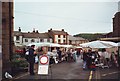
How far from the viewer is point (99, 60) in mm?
21453

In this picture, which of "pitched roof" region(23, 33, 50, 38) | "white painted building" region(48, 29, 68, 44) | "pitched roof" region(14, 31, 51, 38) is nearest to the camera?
"pitched roof" region(14, 31, 51, 38)

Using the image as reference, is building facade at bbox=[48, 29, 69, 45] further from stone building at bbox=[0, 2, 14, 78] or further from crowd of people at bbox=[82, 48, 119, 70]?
stone building at bbox=[0, 2, 14, 78]

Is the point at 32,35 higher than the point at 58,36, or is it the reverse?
the point at 32,35

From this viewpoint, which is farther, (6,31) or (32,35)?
(32,35)

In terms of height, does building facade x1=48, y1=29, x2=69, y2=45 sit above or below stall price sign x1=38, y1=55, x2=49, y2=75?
above

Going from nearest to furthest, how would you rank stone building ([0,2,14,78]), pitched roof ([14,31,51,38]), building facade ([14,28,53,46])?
stone building ([0,2,14,78]), building facade ([14,28,53,46]), pitched roof ([14,31,51,38])

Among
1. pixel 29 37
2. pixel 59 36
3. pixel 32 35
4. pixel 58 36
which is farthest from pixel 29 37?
pixel 59 36

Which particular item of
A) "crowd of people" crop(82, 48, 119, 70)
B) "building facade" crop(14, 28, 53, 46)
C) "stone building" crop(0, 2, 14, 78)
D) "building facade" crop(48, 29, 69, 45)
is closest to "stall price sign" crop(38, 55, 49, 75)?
"stone building" crop(0, 2, 14, 78)

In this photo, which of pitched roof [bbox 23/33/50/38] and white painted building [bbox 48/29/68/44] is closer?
pitched roof [bbox 23/33/50/38]

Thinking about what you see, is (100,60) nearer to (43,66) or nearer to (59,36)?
(43,66)

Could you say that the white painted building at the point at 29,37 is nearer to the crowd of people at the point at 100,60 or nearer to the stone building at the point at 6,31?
the crowd of people at the point at 100,60

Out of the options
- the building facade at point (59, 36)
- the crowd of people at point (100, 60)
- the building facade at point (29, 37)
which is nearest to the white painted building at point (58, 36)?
the building facade at point (59, 36)

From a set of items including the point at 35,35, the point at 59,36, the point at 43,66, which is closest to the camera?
the point at 43,66

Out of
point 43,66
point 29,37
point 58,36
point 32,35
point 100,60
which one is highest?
point 32,35
